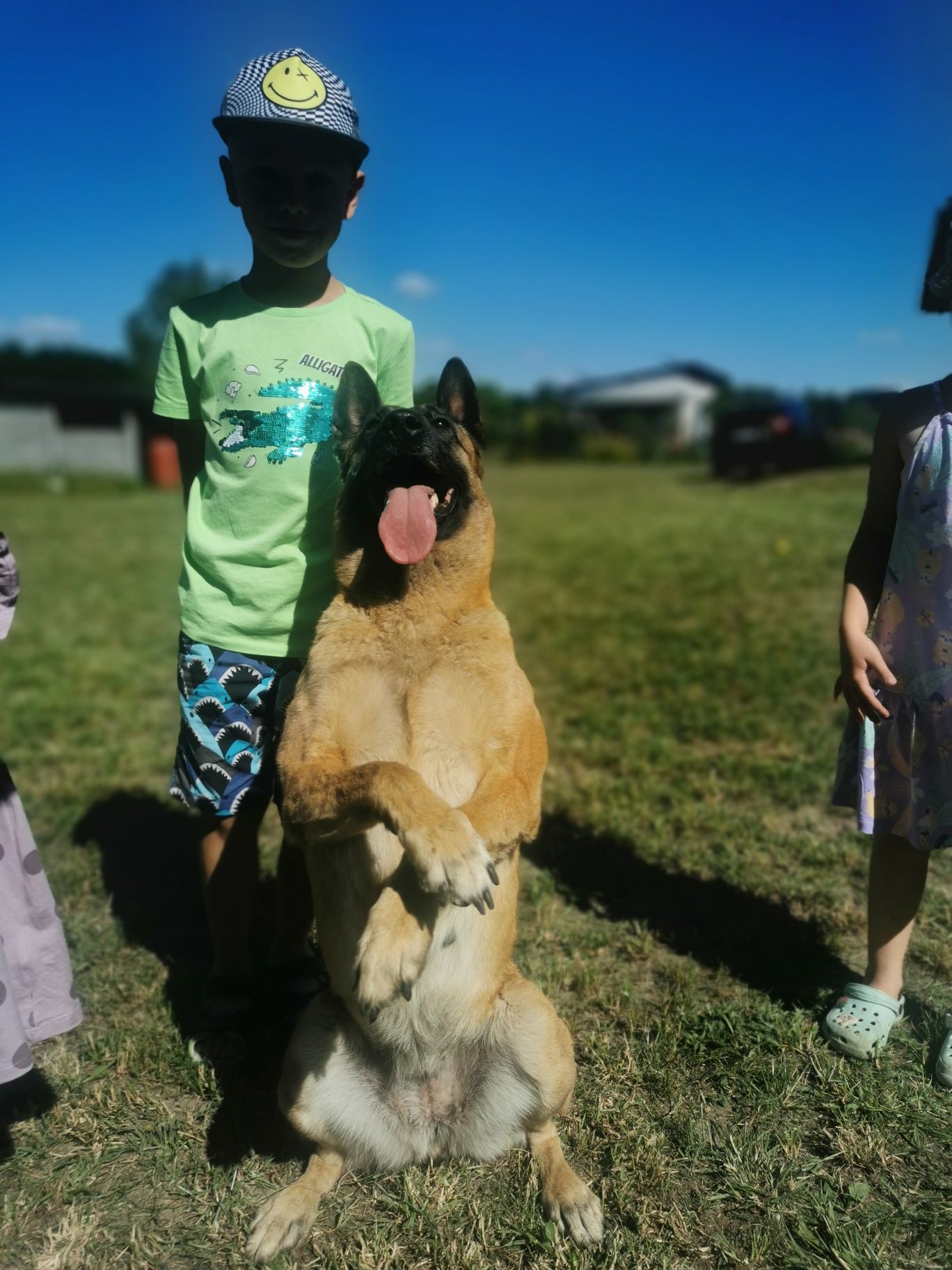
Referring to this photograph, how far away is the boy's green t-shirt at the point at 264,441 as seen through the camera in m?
2.85

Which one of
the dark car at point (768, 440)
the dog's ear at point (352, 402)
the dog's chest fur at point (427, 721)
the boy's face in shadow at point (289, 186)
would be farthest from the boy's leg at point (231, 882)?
the dark car at point (768, 440)

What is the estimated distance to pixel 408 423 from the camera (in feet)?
8.59

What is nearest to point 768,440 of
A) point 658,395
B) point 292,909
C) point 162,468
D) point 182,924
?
point 162,468

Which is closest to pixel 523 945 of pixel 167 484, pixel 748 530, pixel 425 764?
pixel 425 764

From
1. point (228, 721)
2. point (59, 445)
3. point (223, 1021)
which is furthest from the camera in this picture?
point (59, 445)

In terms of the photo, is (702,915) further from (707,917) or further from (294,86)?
(294,86)

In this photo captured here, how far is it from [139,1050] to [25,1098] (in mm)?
354

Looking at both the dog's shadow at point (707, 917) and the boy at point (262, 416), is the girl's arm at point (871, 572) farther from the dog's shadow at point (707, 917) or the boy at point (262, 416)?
the boy at point (262, 416)

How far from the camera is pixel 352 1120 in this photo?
2547mm

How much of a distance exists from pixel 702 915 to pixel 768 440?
73.8 ft

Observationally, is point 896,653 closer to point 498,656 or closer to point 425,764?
point 498,656

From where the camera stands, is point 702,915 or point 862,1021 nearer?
point 862,1021

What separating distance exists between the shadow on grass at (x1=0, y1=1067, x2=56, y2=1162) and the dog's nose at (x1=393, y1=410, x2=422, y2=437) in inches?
84.8

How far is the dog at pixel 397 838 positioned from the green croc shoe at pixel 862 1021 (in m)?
0.98
